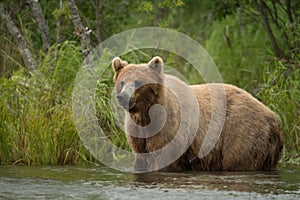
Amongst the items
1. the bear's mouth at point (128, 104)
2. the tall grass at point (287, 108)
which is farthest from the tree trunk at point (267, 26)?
the bear's mouth at point (128, 104)

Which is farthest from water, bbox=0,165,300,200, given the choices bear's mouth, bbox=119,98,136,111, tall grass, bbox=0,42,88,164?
bear's mouth, bbox=119,98,136,111

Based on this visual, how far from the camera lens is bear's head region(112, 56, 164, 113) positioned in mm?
6688

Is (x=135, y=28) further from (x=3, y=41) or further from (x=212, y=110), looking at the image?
(x=212, y=110)

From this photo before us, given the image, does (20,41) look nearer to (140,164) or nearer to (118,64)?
(118,64)

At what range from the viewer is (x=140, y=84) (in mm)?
6758

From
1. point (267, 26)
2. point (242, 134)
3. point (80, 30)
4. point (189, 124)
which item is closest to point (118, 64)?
point (189, 124)

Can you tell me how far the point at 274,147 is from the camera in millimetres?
7344

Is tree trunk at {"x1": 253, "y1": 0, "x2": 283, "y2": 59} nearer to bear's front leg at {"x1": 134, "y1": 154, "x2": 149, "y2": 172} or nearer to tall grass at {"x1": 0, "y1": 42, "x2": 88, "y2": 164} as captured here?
tall grass at {"x1": 0, "y1": 42, "x2": 88, "y2": 164}

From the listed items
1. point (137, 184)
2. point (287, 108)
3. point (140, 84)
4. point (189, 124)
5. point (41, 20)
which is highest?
point (41, 20)

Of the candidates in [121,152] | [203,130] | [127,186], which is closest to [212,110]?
[203,130]

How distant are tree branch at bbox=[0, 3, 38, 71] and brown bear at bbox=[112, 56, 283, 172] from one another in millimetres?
2406

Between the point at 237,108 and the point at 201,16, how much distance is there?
958 centimetres

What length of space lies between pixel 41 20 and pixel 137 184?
13.9 ft

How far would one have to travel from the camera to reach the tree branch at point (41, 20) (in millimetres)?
9352
